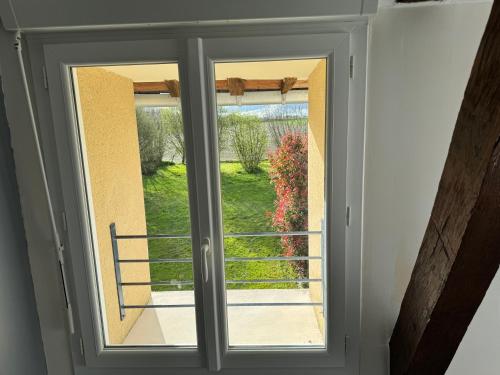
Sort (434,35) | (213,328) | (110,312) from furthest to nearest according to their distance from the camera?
(110,312)
(213,328)
(434,35)

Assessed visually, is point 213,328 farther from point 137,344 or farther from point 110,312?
point 110,312

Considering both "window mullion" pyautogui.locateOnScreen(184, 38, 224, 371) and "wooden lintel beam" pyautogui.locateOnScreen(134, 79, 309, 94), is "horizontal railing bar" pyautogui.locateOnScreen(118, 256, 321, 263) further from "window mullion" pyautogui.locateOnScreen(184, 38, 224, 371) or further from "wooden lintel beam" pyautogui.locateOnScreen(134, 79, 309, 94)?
"wooden lintel beam" pyautogui.locateOnScreen(134, 79, 309, 94)

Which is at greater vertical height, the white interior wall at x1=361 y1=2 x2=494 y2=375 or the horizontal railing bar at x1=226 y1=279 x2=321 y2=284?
the white interior wall at x1=361 y1=2 x2=494 y2=375

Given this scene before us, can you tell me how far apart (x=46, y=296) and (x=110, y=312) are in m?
0.27

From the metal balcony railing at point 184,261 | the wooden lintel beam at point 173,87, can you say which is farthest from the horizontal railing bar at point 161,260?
the wooden lintel beam at point 173,87

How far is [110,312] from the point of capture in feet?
5.19

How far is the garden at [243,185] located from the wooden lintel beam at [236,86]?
77 millimetres

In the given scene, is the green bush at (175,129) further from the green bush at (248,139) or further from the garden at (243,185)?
the green bush at (248,139)

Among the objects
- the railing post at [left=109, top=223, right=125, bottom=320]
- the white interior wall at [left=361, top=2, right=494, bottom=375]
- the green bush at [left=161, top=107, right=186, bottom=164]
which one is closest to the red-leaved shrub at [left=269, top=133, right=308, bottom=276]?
the white interior wall at [left=361, top=2, right=494, bottom=375]

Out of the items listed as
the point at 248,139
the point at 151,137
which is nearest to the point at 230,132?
the point at 248,139

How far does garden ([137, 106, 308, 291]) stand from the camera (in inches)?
55.5

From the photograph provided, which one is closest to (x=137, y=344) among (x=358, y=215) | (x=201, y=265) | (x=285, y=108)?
(x=201, y=265)

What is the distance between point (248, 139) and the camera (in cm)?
143

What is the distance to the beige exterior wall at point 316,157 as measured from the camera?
1313mm
